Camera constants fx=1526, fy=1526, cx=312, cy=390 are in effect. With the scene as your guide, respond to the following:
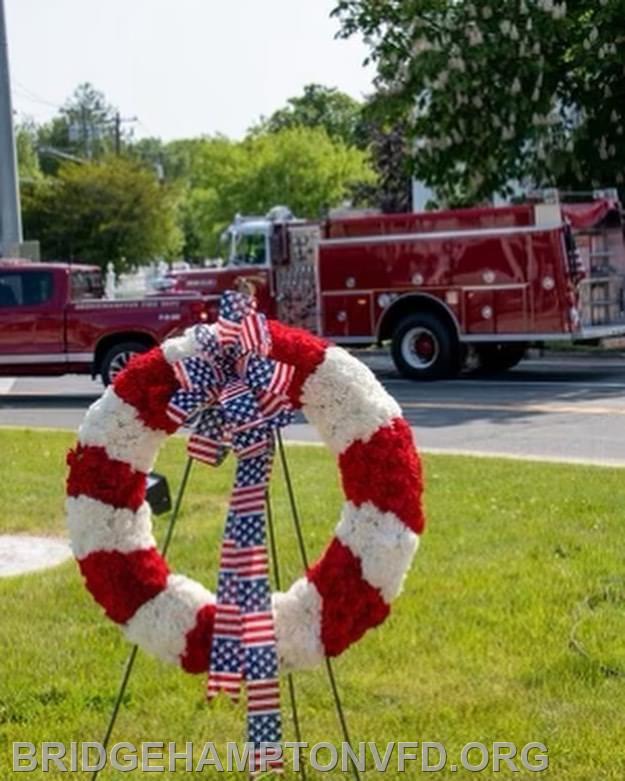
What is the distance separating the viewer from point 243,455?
15.5 ft

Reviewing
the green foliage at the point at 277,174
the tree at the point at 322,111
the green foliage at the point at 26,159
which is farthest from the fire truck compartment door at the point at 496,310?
the tree at the point at 322,111

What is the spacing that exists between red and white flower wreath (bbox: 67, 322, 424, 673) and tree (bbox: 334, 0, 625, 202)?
21.0 m

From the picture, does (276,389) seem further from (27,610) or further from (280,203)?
(280,203)

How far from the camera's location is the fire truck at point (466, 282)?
21125 millimetres

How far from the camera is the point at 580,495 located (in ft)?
34.4

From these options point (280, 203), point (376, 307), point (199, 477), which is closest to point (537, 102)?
point (376, 307)

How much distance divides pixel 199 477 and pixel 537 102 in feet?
49.1

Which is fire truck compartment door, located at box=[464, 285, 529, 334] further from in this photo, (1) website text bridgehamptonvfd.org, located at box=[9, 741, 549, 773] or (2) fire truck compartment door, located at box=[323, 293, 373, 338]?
(1) website text bridgehamptonvfd.org, located at box=[9, 741, 549, 773]

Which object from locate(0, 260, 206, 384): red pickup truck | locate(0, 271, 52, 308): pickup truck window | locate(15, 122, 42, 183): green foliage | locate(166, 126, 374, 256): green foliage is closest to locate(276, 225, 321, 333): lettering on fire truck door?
locate(0, 260, 206, 384): red pickup truck

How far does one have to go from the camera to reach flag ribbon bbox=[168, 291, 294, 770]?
4.64 meters

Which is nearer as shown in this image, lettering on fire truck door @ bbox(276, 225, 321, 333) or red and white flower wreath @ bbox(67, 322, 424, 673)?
red and white flower wreath @ bbox(67, 322, 424, 673)

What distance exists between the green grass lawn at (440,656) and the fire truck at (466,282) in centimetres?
1115

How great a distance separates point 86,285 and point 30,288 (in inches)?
36.8

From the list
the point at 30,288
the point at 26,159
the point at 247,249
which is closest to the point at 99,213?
the point at 247,249
